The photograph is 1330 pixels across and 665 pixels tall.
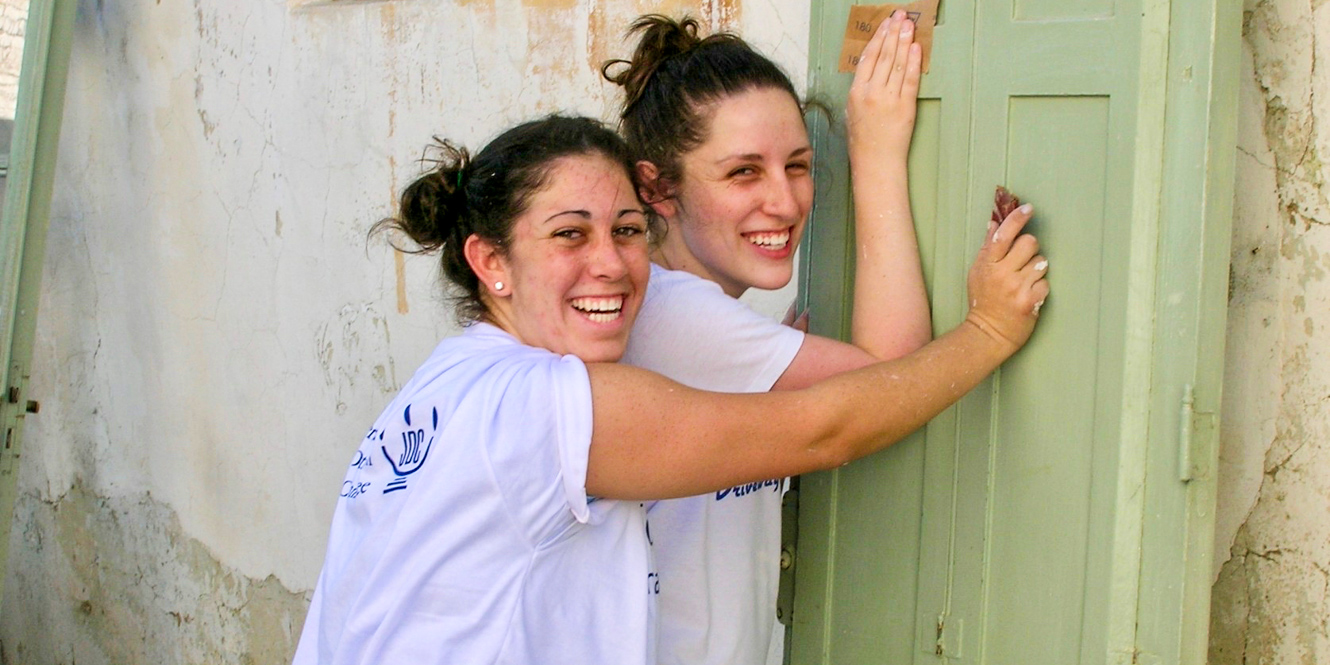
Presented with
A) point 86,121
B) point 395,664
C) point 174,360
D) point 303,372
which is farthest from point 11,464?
point 395,664

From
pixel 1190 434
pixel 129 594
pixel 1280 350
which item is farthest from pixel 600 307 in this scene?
pixel 129 594

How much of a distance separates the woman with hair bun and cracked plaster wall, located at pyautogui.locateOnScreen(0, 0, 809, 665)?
878mm

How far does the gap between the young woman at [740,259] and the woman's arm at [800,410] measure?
0.37 ft

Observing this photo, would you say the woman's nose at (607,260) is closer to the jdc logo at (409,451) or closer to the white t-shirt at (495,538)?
the white t-shirt at (495,538)

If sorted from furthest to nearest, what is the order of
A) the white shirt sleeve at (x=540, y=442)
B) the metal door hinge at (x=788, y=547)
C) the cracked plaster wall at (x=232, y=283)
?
1. the cracked plaster wall at (x=232, y=283)
2. the metal door hinge at (x=788, y=547)
3. the white shirt sleeve at (x=540, y=442)

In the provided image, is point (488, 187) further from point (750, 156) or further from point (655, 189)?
point (750, 156)

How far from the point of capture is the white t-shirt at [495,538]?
1798 millimetres

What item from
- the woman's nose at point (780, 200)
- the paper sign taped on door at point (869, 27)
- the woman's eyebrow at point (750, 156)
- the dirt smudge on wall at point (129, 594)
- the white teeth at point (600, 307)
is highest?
the paper sign taped on door at point (869, 27)

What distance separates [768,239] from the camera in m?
2.13

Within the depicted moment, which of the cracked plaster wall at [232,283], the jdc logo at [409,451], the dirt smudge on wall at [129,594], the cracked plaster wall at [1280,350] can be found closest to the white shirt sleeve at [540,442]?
the jdc logo at [409,451]

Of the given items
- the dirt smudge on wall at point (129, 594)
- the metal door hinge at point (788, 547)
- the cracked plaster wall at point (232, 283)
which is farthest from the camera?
the dirt smudge on wall at point (129, 594)

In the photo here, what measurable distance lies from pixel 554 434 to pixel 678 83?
67 centimetres

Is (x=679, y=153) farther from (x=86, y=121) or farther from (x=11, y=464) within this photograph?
(x=86, y=121)

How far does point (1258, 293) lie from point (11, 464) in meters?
3.54
